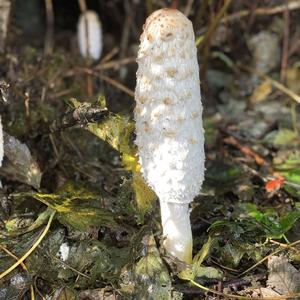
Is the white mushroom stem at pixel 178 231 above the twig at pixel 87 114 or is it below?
below

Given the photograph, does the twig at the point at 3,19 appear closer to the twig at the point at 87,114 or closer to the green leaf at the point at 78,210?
the twig at the point at 87,114

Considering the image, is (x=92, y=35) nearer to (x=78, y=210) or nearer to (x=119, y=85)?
(x=119, y=85)

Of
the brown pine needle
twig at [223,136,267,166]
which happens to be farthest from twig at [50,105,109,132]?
twig at [223,136,267,166]

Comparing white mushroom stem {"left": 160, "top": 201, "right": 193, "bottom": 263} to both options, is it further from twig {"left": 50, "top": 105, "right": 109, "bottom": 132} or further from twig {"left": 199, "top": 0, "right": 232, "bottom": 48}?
twig {"left": 199, "top": 0, "right": 232, "bottom": 48}

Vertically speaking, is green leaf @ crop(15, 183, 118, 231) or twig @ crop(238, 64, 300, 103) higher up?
twig @ crop(238, 64, 300, 103)

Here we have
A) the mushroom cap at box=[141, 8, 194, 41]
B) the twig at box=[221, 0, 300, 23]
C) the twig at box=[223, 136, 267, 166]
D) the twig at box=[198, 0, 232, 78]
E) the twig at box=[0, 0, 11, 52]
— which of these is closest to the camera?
the mushroom cap at box=[141, 8, 194, 41]

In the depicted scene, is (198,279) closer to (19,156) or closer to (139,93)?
(139,93)

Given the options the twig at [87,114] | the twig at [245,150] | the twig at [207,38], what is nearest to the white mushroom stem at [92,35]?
the twig at [207,38]

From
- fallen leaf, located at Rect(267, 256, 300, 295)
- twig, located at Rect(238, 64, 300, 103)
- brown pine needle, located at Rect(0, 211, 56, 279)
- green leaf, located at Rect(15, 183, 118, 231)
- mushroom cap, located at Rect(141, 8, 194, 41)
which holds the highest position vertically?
mushroom cap, located at Rect(141, 8, 194, 41)

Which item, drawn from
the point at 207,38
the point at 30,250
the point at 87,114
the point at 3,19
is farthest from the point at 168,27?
the point at 3,19
